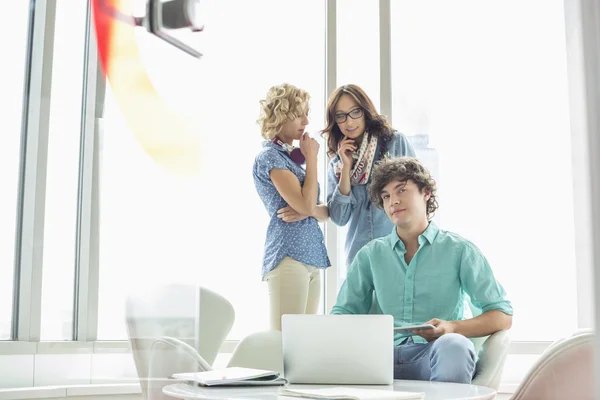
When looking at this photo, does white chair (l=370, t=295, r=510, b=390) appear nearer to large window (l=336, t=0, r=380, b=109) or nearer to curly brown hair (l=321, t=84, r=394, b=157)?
curly brown hair (l=321, t=84, r=394, b=157)

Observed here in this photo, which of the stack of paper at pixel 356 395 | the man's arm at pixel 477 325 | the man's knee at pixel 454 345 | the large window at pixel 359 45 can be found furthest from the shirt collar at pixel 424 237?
the large window at pixel 359 45

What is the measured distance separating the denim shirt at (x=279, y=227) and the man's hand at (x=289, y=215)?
26mm

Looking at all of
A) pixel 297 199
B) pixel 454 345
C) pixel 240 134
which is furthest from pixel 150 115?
pixel 240 134

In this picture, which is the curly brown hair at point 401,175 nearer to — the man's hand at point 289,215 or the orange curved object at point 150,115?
the man's hand at point 289,215

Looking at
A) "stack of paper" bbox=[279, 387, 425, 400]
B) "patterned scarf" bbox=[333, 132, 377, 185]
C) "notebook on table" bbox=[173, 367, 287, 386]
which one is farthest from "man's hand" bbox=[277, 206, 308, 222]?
A: "stack of paper" bbox=[279, 387, 425, 400]

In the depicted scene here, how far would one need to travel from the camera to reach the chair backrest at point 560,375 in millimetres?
1415

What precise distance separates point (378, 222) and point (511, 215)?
0.94m

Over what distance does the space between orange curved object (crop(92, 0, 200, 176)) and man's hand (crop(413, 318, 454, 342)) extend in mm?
882

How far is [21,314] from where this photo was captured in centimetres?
208

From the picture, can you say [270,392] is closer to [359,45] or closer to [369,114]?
[369,114]

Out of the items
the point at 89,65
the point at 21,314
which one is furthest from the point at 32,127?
the point at 21,314

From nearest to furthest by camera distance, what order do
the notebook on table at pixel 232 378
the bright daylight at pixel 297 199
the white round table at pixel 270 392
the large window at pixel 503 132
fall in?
the bright daylight at pixel 297 199, the white round table at pixel 270 392, the notebook on table at pixel 232 378, the large window at pixel 503 132

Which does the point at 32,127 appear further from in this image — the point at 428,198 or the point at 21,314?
the point at 428,198

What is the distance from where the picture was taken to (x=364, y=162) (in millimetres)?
2553
